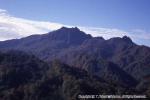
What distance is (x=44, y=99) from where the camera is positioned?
152 meters

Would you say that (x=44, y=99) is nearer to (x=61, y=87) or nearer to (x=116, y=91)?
(x=61, y=87)

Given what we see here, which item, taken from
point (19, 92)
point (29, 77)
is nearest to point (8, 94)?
point (19, 92)

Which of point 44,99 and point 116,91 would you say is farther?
point 116,91

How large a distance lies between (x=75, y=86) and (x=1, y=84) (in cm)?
4645

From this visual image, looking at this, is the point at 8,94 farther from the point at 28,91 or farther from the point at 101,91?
the point at 101,91

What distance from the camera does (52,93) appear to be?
516ft

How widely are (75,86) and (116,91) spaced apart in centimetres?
2314

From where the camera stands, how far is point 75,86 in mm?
161625

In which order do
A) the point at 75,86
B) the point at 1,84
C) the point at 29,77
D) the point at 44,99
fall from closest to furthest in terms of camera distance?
the point at 44,99, the point at 75,86, the point at 1,84, the point at 29,77

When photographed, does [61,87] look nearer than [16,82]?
Yes

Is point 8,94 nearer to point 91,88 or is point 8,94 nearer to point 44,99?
point 44,99

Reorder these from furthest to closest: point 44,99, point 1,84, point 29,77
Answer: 1. point 29,77
2. point 1,84
3. point 44,99

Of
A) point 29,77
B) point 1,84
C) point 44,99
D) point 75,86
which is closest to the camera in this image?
point 44,99

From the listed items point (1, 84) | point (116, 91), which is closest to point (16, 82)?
point (1, 84)
